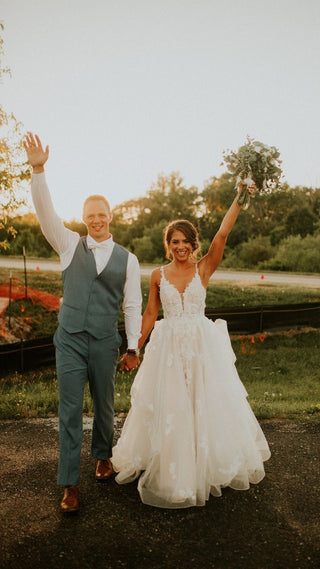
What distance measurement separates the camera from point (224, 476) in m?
3.92

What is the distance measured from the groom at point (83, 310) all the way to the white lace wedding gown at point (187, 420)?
9.3 inches

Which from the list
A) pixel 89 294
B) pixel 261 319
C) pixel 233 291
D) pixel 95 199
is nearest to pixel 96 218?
pixel 95 199

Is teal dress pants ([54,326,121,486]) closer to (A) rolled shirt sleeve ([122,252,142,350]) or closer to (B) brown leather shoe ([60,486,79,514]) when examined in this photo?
(B) brown leather shoe ([60,486,79,514])

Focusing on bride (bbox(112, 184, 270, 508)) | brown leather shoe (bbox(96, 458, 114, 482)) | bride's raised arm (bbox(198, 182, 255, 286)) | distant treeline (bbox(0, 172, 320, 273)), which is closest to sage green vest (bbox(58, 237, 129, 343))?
bride (bbox(112, 184, 270, 508))

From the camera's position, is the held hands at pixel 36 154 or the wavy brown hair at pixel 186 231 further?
the wavy brown hair at pixel 186 231

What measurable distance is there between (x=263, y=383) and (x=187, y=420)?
5.55m

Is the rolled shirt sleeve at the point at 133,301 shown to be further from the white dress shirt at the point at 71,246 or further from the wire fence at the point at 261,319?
the wire fence at the point at 261,319

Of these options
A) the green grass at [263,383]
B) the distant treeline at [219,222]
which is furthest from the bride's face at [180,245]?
the distant treeline at [219,222]

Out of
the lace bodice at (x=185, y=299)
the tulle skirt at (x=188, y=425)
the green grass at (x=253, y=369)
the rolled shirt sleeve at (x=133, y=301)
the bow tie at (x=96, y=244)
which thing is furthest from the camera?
A: the green grass at (x=253, y=369)

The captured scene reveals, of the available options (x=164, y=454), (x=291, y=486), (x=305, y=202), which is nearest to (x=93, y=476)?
(x=164, y=454)

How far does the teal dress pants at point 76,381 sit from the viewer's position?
A: 3.76m

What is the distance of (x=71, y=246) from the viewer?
3951mm

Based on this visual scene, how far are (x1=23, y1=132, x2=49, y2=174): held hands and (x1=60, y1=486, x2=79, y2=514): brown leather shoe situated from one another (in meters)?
2.21

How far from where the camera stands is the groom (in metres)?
3.74
